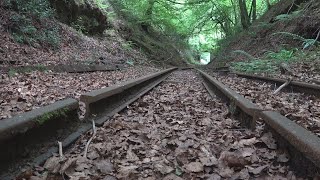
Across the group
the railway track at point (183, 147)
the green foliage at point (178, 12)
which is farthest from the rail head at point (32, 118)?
the green foliage at point (178, 12)

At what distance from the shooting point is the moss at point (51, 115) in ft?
7.54

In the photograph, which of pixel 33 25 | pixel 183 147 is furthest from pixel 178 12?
pixel 183 147

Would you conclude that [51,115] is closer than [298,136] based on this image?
No

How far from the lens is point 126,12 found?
77.5 ft

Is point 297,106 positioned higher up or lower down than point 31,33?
lower down

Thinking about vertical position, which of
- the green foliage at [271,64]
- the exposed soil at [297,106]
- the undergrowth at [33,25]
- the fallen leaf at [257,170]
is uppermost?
the undergrowth at [33,25]

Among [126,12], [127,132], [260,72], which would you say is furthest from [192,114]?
[126,12]

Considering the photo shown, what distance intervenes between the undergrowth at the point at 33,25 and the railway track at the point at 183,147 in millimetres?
6599

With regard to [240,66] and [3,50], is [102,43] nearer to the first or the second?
[240,66]

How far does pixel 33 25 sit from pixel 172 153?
30.3ft

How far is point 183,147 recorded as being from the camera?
2.68 meters

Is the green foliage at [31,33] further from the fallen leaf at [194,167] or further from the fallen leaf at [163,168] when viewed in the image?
the fallen leaf at [194,167]

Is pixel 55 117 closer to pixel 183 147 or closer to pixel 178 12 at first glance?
pixel 183 147

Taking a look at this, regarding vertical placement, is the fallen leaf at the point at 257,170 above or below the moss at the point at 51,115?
below
